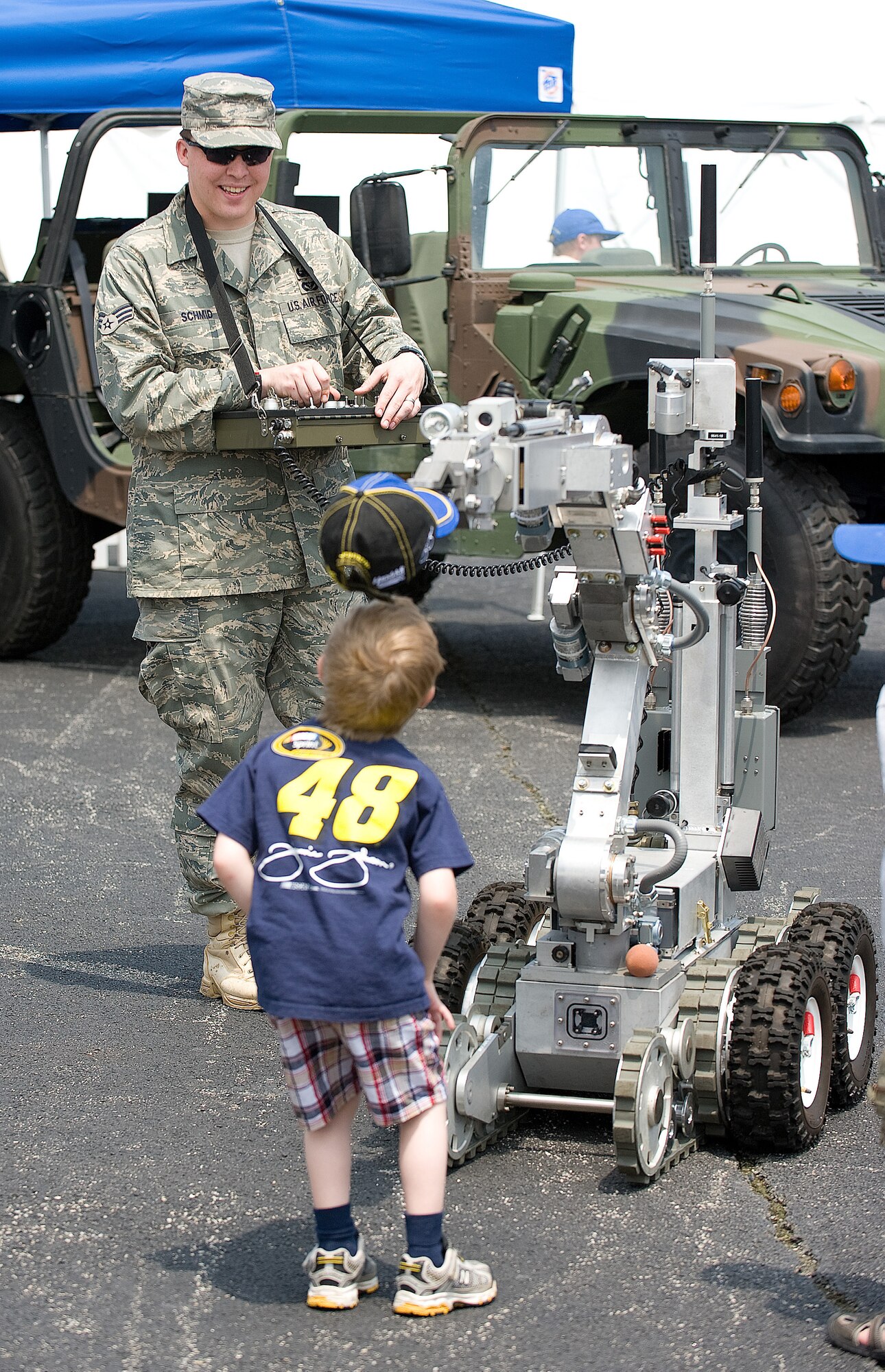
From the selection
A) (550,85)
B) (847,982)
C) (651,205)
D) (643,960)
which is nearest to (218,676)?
(643,960)

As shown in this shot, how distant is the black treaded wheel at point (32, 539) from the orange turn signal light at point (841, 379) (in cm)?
363

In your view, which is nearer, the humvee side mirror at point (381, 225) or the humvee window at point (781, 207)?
the humvee side mirror at point (381, 225)

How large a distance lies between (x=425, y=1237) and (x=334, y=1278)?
18cm

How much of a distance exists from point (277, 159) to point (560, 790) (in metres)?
3.02

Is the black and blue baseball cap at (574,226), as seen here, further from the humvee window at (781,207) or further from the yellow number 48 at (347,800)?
the yellow number 48 at (347,800)

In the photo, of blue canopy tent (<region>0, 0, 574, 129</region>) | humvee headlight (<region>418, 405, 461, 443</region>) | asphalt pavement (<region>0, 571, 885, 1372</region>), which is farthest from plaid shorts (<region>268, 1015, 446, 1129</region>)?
blue canopy tent (<region>0, 0, 574, 129</region>)

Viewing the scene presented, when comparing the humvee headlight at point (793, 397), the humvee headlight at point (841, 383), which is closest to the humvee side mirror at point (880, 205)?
the humvee headlight at point (841, 383)

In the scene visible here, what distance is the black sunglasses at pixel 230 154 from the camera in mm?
4102

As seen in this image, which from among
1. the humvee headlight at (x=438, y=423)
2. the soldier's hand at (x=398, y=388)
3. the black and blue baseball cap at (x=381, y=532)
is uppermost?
the humvee headlight at (x=438, y=423)

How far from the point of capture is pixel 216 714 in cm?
437

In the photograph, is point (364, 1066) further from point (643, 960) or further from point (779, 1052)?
point (779, 1052)

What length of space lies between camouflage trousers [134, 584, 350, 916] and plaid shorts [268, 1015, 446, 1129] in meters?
1.52

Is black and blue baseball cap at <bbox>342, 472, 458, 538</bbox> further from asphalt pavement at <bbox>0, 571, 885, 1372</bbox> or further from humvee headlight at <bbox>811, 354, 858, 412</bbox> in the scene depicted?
humvee headlight at <bbox>811, 354, 858, 412</bbox>

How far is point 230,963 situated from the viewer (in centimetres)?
448
